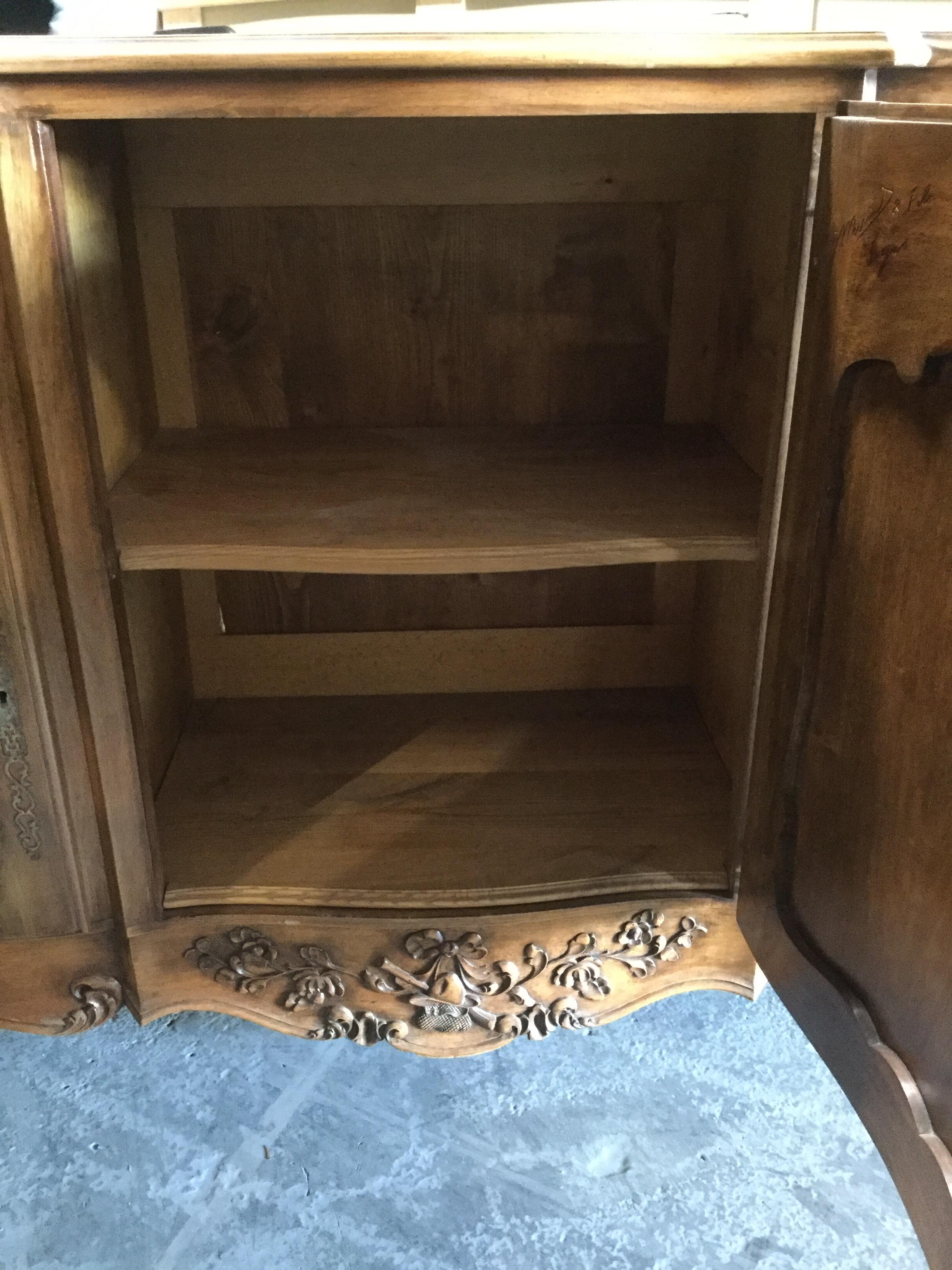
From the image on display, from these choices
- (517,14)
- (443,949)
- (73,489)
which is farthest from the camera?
(517,14)

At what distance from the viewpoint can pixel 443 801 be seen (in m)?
1.12

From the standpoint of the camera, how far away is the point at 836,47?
70cm

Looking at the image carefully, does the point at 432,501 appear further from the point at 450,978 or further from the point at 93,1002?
the point at 93,1002

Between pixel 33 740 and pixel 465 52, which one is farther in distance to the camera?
pixel 33 740

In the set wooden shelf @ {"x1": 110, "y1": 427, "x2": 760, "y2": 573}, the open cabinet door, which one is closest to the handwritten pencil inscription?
the open cabinet door

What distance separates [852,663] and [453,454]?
52cm

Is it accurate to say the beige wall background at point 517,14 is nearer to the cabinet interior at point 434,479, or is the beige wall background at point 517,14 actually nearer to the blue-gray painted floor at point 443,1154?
the cabinet interior at point 434,479

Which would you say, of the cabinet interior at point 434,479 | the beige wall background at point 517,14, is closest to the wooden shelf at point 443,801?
the cabinet interior at point 434,479

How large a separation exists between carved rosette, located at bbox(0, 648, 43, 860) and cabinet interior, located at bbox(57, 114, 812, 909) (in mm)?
135

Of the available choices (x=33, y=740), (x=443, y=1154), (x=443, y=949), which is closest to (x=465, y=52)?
(x=33, y=740)

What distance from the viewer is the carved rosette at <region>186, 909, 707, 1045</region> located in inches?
38.1

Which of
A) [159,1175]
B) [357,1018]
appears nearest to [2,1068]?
[159,1175]

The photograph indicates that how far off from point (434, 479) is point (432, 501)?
0.07 metres

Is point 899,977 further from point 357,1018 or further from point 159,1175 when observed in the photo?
point 159,1175
